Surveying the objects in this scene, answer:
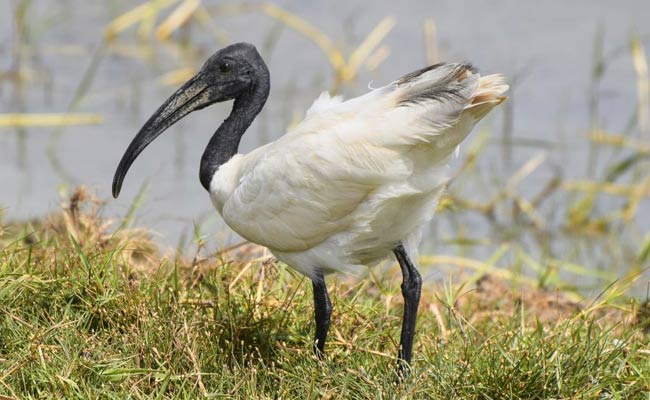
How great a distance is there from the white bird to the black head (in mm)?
378

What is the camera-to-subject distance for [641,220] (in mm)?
8836

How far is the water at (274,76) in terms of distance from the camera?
29.5 ft

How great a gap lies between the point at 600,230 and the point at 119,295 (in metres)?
4.70

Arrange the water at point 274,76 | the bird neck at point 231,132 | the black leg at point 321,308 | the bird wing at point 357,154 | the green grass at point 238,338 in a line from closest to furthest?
the green grass at point 238,338 < the bird wing at point 357,154 < the black leg at point 321,308 < the bird neck at point 231,132 < the water at point 274,76

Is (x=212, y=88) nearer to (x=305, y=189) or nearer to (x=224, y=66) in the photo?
(x=224, y=66)

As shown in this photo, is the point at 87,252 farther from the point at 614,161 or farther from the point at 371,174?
the point at 614,161

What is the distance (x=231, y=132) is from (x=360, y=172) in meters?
1.05

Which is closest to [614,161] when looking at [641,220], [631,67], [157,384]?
[641,220]

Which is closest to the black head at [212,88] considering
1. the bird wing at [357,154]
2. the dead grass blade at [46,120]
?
the bird wing at [357,154]

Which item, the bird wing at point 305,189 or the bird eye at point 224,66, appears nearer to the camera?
the bird wing at point 305,189

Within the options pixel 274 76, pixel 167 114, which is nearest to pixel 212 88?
pixel 167 114

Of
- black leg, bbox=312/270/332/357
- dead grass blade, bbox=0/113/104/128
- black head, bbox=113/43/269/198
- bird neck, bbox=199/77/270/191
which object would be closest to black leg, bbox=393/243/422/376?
black leg, bbox=312/270/332/357

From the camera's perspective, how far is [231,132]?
5.44 m

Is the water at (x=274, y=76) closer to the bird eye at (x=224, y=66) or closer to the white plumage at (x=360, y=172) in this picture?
the bird eye at (x=224, y=66)
